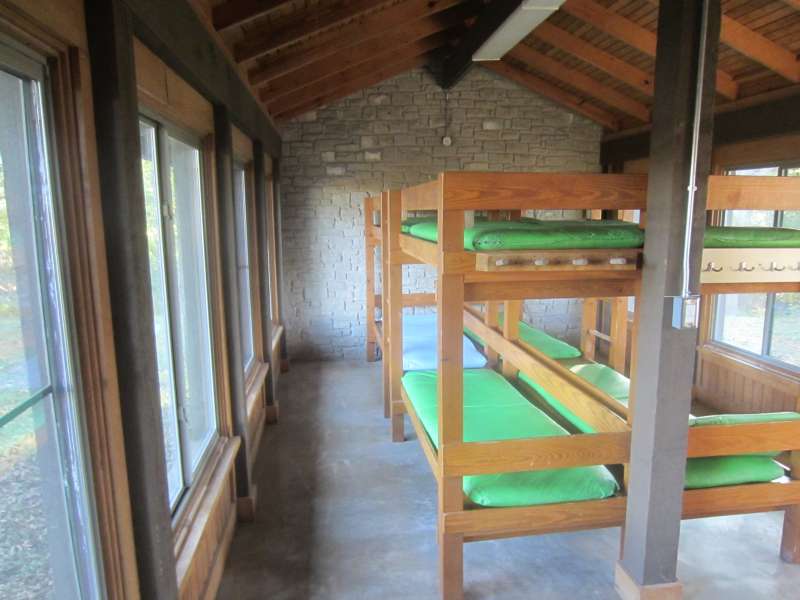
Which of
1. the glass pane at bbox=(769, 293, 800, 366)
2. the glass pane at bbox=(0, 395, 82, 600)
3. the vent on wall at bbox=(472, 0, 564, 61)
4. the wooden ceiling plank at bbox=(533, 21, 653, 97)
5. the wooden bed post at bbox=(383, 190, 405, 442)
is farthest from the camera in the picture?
the wooden ceiling plank at bbox=(533, 21, 653, 97)

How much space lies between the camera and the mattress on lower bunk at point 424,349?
4.11 m

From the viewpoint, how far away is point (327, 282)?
5914 millimetres

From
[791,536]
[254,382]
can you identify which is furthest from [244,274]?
[791,536]

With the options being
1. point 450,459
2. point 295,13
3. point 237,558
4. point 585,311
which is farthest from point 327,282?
point 450,459

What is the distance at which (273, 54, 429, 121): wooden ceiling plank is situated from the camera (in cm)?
517

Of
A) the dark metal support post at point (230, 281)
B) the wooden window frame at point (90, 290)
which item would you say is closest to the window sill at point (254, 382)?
the dark metal support post at point (230, 281)

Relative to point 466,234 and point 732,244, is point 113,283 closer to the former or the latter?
point 466,234

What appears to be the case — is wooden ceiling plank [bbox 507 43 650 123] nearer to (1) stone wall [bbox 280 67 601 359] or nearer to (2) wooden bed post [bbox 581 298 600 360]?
(1) stone wall [bbox 280 67 601 359]

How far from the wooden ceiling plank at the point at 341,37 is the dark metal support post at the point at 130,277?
2289 millimetres

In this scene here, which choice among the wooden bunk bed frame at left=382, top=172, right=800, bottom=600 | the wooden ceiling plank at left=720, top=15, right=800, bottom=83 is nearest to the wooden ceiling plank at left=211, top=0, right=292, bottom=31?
the wooden bunk bed frame at left=382, top=172, right=800, bottom=600

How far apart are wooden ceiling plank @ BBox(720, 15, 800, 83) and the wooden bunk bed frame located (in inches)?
81.3

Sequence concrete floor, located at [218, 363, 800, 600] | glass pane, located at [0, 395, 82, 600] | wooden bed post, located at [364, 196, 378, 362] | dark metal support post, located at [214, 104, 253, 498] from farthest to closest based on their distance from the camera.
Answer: wooden bed post, located at [364, 196, 378, 362] → dark metal support post, located at [214, 104, 253, 498] → concrete floor, located at [218, 363, 800, 600] → glass pane, located at [0, 395, 82, 600]

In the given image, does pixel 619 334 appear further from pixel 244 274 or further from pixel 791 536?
pixel 244 274

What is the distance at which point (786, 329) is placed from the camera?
4.04 metres
